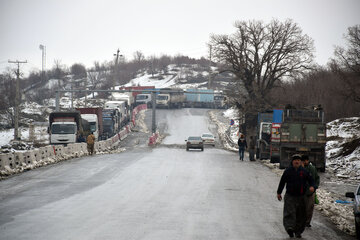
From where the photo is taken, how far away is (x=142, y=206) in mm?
13641

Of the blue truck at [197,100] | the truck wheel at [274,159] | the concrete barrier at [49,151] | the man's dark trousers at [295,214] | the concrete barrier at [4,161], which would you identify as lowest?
the truck wheel at [274,159]

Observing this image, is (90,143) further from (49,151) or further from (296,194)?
(296,194)

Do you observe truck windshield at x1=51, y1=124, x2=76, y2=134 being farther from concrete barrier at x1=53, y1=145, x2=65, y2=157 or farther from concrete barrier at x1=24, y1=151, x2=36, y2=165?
concrete barrier at x1=24, y1=151, x2=36, y2=165

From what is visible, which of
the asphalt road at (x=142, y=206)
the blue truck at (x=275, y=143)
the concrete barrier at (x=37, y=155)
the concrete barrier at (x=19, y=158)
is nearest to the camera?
the asphalt road at (x=142, y=206)

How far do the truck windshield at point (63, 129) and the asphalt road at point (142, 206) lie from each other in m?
19.3

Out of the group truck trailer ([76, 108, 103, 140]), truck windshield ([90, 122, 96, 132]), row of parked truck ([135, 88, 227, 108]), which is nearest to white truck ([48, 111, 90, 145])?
truck windshield ([90, 122, 96, 132])

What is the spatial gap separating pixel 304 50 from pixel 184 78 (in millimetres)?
135078

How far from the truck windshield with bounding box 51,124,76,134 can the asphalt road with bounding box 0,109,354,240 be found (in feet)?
63.2

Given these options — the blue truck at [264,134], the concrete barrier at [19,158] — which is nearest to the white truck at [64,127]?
the blue truck at [264,134]

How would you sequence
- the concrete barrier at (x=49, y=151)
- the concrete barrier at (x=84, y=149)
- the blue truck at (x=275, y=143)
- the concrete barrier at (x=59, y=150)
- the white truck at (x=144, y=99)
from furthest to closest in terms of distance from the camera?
the white truck at (x=144, y=99) → the concrete barrier at (x=84, y=149) → the concrete barrier at (x=59, y=150) → the blue truck at (x=275, y=143) → the concrete barrier at (x=49, y=151)

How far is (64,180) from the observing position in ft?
66.4

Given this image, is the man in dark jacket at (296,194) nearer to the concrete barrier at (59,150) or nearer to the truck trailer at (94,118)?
the concrete barrier at (59,150)

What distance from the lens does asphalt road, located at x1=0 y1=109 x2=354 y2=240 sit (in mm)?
10281

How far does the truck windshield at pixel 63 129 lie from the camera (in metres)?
43.8
